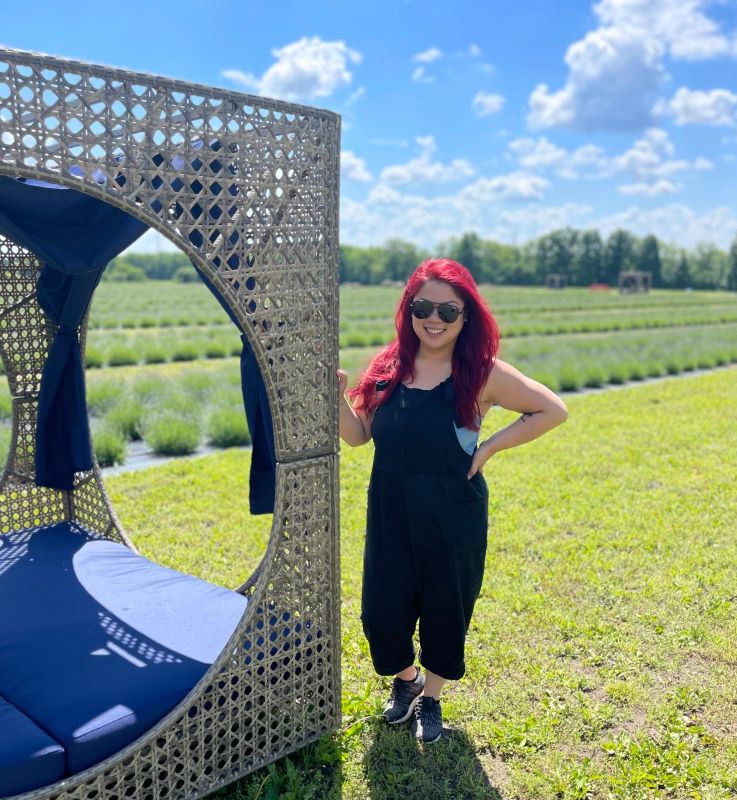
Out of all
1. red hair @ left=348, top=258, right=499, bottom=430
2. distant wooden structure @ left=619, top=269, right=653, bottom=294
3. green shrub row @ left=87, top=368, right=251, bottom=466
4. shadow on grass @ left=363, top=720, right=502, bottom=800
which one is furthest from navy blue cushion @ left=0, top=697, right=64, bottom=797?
distant wooden structure @ left=619, top=269, right=653, bottom=294

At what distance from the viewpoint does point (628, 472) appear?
7.88 meters

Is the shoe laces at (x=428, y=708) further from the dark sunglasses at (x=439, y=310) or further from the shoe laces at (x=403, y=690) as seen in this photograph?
the dark sunglasses at (x=439, y=310)

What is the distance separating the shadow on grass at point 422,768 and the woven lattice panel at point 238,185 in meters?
1.28

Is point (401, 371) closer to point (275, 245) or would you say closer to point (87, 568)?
point (275, 245)

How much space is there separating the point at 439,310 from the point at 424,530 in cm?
85

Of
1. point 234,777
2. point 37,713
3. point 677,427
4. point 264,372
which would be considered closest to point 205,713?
point 234,777

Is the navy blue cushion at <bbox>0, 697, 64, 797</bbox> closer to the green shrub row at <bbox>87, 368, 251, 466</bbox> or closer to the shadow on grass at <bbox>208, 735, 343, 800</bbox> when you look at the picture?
the shadow on grass at <bbox>208, 735, 343, 800</bbox>

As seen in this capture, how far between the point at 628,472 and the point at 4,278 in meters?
5.85

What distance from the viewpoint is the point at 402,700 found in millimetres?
3572

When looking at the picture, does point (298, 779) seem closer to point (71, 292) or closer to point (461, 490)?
point (461, 490)

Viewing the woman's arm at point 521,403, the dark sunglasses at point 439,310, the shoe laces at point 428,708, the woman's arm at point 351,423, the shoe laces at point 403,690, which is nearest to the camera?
the dark sunglasses at point 439,310

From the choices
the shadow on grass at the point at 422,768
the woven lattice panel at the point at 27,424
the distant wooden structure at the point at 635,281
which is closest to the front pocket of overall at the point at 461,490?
the shadow on grass at the point at 422,768

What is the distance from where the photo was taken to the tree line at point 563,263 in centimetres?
8869

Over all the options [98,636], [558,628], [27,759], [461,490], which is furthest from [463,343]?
[558,628]
